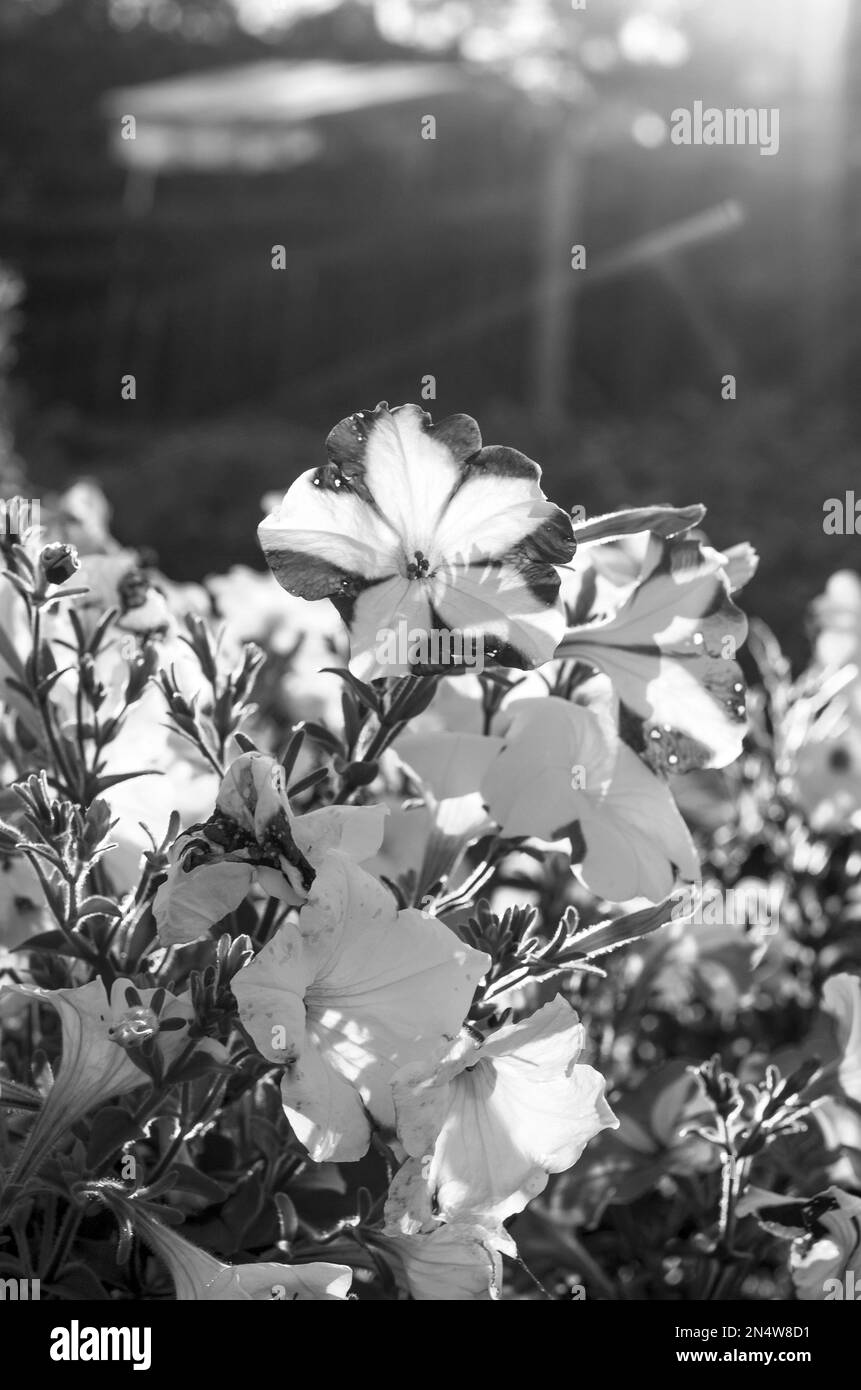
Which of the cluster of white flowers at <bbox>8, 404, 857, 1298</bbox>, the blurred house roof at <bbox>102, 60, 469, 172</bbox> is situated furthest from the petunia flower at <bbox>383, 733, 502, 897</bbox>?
the blurred house roof at <bbox>102, 60, 469, 172</bbox>

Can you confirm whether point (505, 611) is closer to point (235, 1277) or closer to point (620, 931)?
point (620, 931)

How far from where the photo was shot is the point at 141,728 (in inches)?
36.8

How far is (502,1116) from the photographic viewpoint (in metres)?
0.73

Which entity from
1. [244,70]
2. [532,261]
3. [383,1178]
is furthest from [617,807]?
[244,70]

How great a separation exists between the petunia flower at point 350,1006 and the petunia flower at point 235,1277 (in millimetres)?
84

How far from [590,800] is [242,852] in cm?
24

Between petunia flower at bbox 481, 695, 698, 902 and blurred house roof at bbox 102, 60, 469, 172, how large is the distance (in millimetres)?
14319

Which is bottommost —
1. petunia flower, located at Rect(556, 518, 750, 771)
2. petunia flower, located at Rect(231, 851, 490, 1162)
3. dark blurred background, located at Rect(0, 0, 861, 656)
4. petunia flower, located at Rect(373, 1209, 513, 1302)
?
petunia flower, located at Rect(373, 1209, 513, 1302)

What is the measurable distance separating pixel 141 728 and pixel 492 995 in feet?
1.05

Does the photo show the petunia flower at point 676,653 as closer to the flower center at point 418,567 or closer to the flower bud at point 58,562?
the flower center at point 418,567

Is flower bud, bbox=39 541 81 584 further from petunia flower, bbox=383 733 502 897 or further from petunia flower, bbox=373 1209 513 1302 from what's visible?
petunia flower, bbox=373 1209 513 1302

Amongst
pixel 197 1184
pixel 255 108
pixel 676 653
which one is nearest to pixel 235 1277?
pixel 197 1184

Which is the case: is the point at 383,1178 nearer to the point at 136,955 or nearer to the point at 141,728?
the point at 136,955

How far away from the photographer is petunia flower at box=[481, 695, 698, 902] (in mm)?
818
